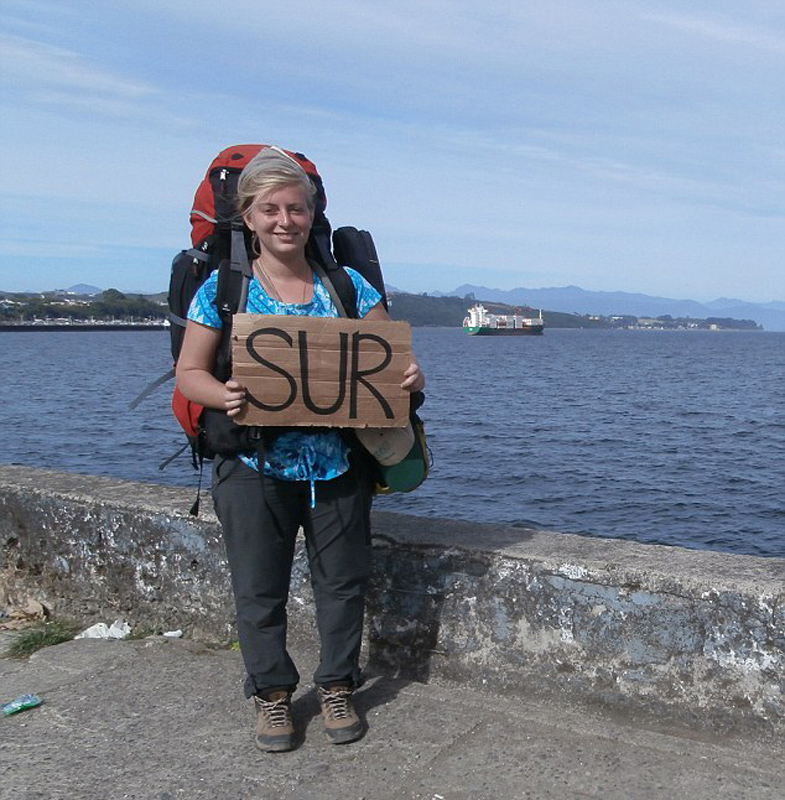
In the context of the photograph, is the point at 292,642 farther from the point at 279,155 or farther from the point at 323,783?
the point at 279,155

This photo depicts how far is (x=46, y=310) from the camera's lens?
18400cm

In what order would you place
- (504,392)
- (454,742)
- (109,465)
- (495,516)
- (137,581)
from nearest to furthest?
(454,742)
(137,581)
(495,516)
(109,465)
(504,392)

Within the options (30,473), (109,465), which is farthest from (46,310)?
(30,473)

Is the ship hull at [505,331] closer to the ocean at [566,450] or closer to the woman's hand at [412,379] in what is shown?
the ocean at [566,450]

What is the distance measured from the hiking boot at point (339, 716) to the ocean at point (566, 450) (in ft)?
42.3

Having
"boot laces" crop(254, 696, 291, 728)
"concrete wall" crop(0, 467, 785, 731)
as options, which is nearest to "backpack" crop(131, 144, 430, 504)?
"concrete wall" crop(0, 467, 785, 731)

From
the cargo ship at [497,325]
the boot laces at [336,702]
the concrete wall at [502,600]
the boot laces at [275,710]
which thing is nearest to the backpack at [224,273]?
the concrete wall at [502,600]

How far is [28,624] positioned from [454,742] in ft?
7.79

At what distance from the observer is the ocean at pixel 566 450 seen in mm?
17578

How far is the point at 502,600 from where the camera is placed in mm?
3607

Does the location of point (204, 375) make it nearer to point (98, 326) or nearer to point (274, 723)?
point (274, 723)

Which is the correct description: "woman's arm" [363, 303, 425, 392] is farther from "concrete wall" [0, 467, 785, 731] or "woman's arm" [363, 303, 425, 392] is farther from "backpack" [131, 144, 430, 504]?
"concrete wall" [0, 467, 785, 731]

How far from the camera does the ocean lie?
1758 cm

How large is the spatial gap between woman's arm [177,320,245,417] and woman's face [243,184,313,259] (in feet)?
1.15
